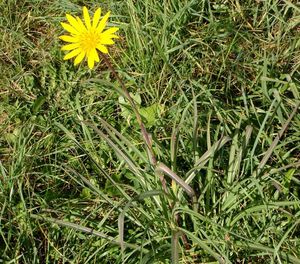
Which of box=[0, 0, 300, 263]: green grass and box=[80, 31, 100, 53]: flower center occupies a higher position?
box=[80, 31, 100, 53]: flower center

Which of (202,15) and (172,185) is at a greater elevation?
(202,15)

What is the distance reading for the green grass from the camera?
1896 mm

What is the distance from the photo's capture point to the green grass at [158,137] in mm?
1896

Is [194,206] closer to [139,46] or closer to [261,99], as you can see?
[261,99]

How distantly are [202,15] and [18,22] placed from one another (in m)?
0.97

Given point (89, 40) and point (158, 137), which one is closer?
point (89, 40)

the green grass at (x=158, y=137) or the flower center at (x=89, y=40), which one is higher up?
the flower center at (x=89, y=40)

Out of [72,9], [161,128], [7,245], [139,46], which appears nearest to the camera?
[7,245]

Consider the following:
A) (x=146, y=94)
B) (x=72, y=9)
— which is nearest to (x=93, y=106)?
(x=146, y=94)

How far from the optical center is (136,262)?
1.96m

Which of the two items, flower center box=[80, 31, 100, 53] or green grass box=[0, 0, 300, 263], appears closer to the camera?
flower center box=[80, 31, 100, 53]

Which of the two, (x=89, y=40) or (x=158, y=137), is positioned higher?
(x=89, y=40)

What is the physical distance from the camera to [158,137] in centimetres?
230

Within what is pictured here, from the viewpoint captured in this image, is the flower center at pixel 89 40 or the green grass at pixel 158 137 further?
the green grass at pixel 158 137
